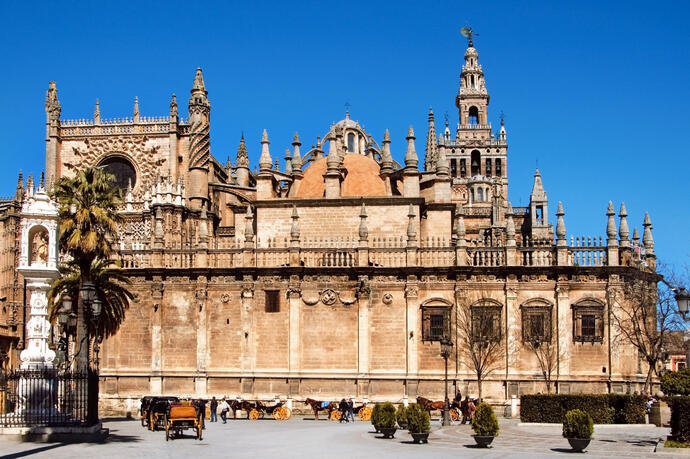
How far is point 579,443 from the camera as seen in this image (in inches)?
965

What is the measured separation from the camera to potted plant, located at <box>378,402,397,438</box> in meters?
29.2

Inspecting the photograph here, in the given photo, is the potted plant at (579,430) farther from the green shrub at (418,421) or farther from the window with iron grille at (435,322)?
the window with iron grille at (435,322)

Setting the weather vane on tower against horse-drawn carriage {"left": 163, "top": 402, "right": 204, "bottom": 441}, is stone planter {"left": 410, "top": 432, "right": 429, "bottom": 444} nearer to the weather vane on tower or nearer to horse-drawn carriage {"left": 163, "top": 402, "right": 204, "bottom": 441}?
horse-drawn carriage {"left": 163, "top": 402, "right": 204, "bottom": 441}

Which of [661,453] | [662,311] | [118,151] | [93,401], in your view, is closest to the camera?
[661,453]

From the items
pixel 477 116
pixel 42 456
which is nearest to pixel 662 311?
pixel 42 456

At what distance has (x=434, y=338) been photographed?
44094 mm


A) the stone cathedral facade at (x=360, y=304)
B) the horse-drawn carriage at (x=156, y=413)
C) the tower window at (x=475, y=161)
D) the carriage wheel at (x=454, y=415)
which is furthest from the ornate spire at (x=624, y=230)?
the tower window at (x=475, y=161)

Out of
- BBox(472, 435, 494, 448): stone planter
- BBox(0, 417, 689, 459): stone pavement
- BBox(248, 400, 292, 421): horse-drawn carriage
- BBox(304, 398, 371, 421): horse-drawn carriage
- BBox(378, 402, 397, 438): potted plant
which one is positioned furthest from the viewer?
BBox(248, 400, 292, 421): horse-drawn carriage

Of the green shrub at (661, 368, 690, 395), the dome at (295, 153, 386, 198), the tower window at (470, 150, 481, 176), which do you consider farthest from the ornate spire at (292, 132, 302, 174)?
the tower window at (470, 150, 481, 176)

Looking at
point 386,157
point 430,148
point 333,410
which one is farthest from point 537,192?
point 333,410

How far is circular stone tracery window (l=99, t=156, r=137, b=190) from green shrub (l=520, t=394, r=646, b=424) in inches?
1443

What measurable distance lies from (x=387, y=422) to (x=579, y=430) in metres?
6.70

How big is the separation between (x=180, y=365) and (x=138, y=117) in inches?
892

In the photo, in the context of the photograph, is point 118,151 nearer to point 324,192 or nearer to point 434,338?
point 324,192
